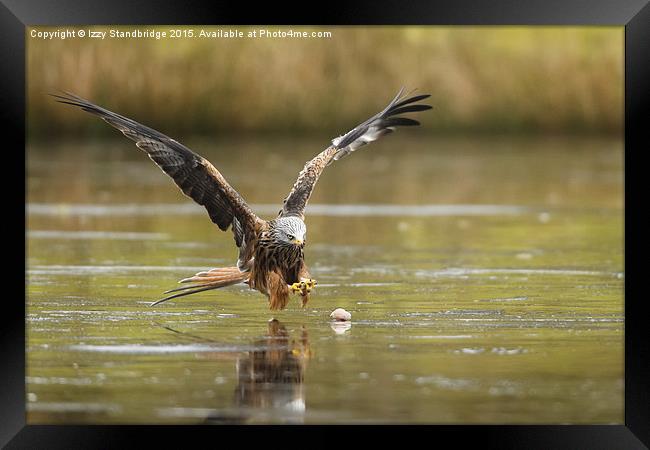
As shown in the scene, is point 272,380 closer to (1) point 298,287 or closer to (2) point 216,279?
(1) point 298,287

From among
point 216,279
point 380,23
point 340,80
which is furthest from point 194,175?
point 340,80

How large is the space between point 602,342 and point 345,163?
60.7ft

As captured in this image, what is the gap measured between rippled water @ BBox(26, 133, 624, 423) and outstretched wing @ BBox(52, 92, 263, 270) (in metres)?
0.68

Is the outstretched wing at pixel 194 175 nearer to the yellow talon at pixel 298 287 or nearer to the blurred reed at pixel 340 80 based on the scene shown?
the yellow talon at pixel 298 287

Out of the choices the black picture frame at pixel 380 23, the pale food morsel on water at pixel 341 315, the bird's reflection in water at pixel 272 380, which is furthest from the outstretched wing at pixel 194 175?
the black picture frame at pixel 380 23

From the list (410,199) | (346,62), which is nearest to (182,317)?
(410,199)

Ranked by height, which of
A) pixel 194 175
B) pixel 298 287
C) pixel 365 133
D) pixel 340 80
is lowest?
pixel 298 287

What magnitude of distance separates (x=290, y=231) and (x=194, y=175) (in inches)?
34.7

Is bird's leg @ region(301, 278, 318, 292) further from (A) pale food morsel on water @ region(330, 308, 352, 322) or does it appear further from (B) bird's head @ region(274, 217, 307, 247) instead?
(A) pale food morsel on water @ region(330, 308, 352, 322)

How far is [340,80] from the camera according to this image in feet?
105

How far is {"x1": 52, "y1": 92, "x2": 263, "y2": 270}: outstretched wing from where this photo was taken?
11.3m

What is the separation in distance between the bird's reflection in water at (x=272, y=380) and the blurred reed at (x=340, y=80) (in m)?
21.1

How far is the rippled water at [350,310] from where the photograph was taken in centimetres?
→ 830

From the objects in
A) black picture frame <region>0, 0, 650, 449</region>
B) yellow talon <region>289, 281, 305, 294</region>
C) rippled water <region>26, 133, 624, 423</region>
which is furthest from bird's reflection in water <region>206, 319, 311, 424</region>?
black picture frame <region>0, 0, 650, 449</region>
